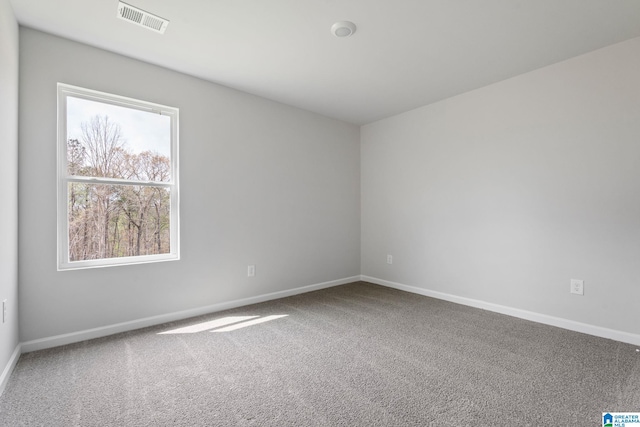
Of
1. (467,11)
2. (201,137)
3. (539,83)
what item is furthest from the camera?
(201,137)

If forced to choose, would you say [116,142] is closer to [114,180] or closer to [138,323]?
[114,180]

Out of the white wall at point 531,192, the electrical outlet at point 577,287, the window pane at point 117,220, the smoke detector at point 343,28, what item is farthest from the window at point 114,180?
the electrical outlet at point 577,287

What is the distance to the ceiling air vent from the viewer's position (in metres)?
2.10

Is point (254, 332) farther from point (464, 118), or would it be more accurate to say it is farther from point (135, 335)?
point (464, 118)

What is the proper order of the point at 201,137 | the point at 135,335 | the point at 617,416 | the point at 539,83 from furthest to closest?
the point at 201,137, the point at 539,83, the point at 135,335, the point at 617,416

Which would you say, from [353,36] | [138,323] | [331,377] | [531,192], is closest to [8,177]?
[138,323]

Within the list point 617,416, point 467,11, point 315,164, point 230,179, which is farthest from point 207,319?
point 467,11

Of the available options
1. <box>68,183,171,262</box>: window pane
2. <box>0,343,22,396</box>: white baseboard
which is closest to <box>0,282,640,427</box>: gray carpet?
<box>0,343,22,396</box>: white baseboard

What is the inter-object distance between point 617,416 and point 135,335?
327 centimetres

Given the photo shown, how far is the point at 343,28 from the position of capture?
7.54 ft

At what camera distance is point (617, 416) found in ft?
5.12

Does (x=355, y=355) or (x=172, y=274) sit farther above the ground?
(x=172, y=274)

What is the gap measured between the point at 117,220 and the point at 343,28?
99.0 inches

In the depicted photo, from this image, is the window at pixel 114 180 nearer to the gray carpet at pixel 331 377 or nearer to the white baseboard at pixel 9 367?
the white baseboard at pixel 9 367
